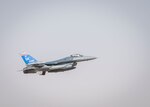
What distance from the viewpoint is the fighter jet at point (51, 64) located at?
88287 millimetres

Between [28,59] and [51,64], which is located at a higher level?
[28,59]

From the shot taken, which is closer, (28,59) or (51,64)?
(51,64)

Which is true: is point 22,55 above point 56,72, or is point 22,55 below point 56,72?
above

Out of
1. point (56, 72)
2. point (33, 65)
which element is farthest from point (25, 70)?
point (56, 72)

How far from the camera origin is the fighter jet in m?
88.3

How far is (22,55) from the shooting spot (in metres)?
95.8

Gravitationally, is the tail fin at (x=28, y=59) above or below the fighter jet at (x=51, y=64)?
above

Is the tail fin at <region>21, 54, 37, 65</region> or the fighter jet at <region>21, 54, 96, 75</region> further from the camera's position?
the tail fin at <region>21, 54, 37, 65</region>

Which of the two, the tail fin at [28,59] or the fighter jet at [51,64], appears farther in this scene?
the tail fin at [28,59]

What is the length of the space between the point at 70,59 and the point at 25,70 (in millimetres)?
16776

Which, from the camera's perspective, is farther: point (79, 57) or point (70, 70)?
point (79, 57)

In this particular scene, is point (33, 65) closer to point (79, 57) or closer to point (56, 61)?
point (56, 61)

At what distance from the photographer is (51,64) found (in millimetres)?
91625

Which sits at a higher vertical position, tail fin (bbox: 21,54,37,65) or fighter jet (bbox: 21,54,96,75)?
tail fin (bbox: 21,54,37,65)
